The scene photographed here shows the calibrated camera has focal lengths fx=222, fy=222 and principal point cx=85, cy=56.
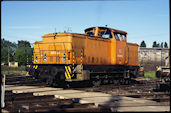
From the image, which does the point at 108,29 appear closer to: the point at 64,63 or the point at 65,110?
the point at 64,63

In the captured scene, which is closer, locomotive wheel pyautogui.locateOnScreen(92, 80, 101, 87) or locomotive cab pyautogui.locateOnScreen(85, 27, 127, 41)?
locomotive wheel pyautogui.locateOnScreen(92, 80, 101, 87)

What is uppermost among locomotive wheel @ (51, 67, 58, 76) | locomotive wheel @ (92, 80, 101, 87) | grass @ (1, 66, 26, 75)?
locomotive wheel @ (51, 67, 58, 76)

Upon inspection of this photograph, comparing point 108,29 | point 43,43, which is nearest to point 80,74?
point 43,43

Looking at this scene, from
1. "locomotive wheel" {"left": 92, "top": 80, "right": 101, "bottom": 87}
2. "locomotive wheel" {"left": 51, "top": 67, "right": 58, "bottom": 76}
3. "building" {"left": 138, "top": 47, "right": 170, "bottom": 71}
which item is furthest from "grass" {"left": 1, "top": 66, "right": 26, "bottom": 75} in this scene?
"building" {"left": 138, "top": 47, "right": 170, "bottom": 71}

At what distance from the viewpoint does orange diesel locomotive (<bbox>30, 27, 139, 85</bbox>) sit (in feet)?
40.9

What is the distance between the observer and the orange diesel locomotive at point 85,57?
40.9ft

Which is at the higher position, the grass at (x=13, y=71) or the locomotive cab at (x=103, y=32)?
the locomotive cab at (x=103, y=32)

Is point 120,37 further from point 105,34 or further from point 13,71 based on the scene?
point 13,71

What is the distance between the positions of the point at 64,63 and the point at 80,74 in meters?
1.10

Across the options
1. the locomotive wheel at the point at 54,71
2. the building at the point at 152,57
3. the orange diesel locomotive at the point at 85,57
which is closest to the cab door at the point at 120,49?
the orange diesel locomotive at the point at 85,57

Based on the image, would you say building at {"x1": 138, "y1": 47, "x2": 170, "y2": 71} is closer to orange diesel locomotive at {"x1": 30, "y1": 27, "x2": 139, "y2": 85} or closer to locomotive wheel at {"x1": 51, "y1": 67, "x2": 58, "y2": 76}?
orange diesel locomotive at {"x1": 30, "y1": 27, "x2": 139, "y2": 85}

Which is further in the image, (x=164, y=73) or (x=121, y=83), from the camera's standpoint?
(x=121, y=83)

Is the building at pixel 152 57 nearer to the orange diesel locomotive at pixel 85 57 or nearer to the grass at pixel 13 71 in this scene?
the grass at pixel 13 71

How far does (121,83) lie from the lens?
1633 cm
